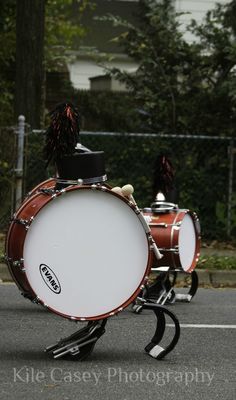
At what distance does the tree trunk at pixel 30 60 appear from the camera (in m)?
14.6

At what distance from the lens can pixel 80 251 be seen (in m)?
6.18

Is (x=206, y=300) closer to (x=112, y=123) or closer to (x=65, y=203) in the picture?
(x=65, y=203)

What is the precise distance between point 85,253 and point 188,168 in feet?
25.0

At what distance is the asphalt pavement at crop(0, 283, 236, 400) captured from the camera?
225 inches

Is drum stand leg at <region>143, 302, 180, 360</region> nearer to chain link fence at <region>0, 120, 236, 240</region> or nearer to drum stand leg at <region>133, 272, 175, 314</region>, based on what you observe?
drum stand leg at <region>133, 272, 175, 314</region>

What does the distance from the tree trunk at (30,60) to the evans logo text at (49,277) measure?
8.59m

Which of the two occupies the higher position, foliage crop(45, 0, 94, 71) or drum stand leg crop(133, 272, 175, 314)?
foliage crop(45, 0, 94, 71)

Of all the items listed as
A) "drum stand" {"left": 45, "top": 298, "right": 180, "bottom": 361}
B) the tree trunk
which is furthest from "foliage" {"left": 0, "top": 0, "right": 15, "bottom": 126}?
"drum stand" {"left": 45, "top": 298, "right": 180, "bottom": 361}

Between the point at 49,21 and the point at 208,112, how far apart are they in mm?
8489

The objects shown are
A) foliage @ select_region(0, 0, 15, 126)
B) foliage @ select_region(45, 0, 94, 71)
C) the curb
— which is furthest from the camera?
foliage @ select_region(45, 0, 94, 71)

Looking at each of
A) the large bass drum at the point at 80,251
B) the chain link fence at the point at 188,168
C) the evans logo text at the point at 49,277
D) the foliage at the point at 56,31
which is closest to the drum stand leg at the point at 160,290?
the large bass drum at the point at 80,251

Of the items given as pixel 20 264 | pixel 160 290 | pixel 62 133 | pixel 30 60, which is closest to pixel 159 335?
pixel 20 264

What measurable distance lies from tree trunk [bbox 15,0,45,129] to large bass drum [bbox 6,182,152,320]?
8430mm

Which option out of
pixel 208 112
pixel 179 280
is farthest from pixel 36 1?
pixel 179 280
